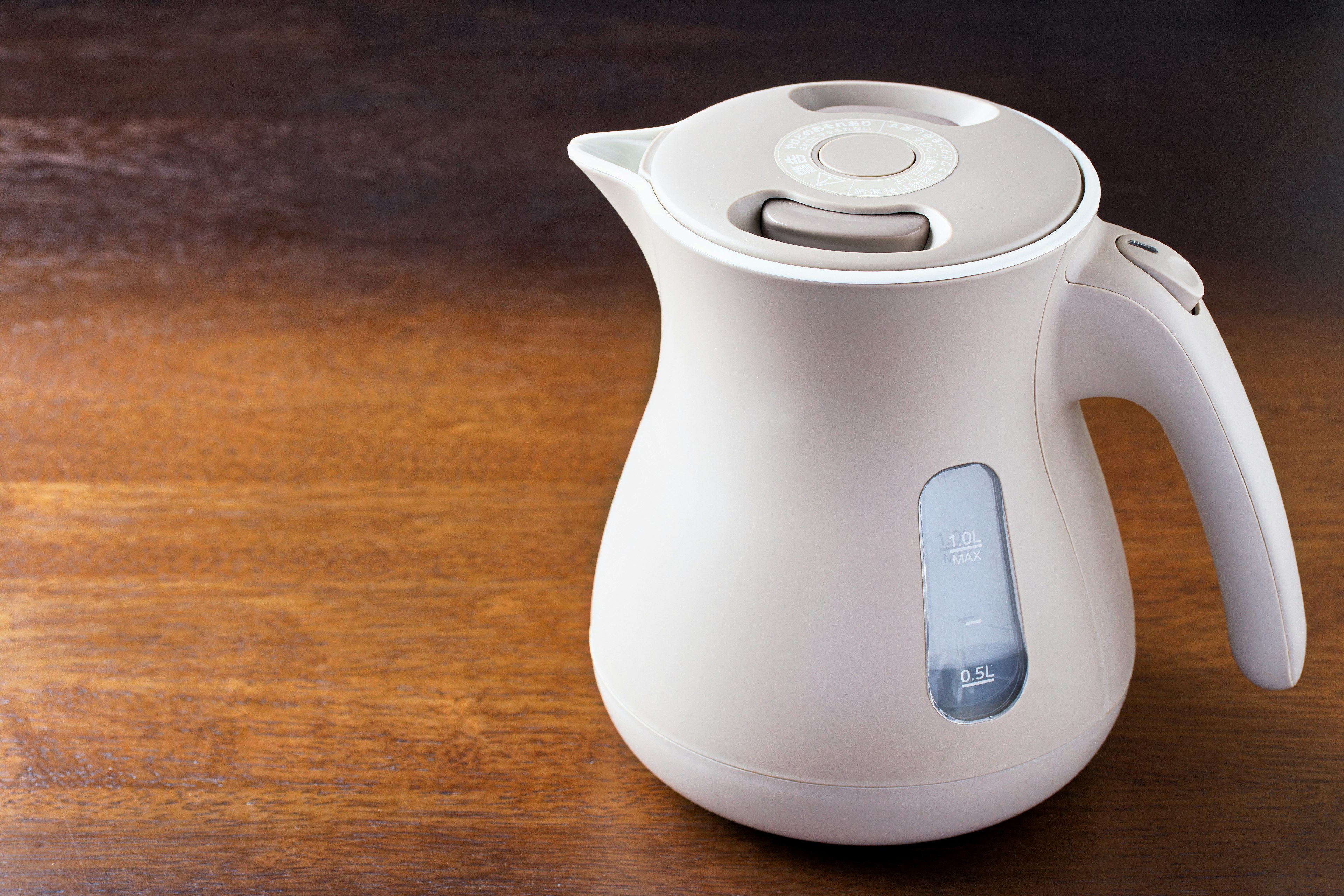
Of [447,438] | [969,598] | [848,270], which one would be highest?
[848,270]

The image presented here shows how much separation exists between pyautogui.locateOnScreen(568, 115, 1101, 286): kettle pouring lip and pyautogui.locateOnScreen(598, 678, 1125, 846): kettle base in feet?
0.55

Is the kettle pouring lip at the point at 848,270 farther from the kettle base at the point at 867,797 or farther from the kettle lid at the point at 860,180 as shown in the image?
the kettle base at the point at 867,797

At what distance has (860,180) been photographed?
356mm

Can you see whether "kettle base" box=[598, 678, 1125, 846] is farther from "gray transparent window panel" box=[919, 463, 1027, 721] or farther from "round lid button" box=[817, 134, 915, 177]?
"round lid button" box=[817, 134, 915, 177]

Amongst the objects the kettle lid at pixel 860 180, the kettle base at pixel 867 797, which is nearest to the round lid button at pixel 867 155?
the kettle lid at pixel 860 180

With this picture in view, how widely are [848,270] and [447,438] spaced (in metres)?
0.39

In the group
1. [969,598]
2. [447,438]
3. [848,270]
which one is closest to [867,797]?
[969,598]

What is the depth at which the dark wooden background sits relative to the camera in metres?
0.44

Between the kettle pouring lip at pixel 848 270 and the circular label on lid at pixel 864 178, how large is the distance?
0.12ft

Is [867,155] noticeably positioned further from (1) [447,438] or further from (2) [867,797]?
(1) [447,438]

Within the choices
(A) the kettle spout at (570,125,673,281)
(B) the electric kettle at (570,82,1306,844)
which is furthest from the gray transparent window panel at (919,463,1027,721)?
(A) the kettle spout at (570,125,673,281)

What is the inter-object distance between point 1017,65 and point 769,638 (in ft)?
2.98

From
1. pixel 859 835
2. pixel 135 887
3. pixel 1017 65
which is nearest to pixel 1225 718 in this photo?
pixel 859 835

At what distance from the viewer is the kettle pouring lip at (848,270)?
0.32 metres
